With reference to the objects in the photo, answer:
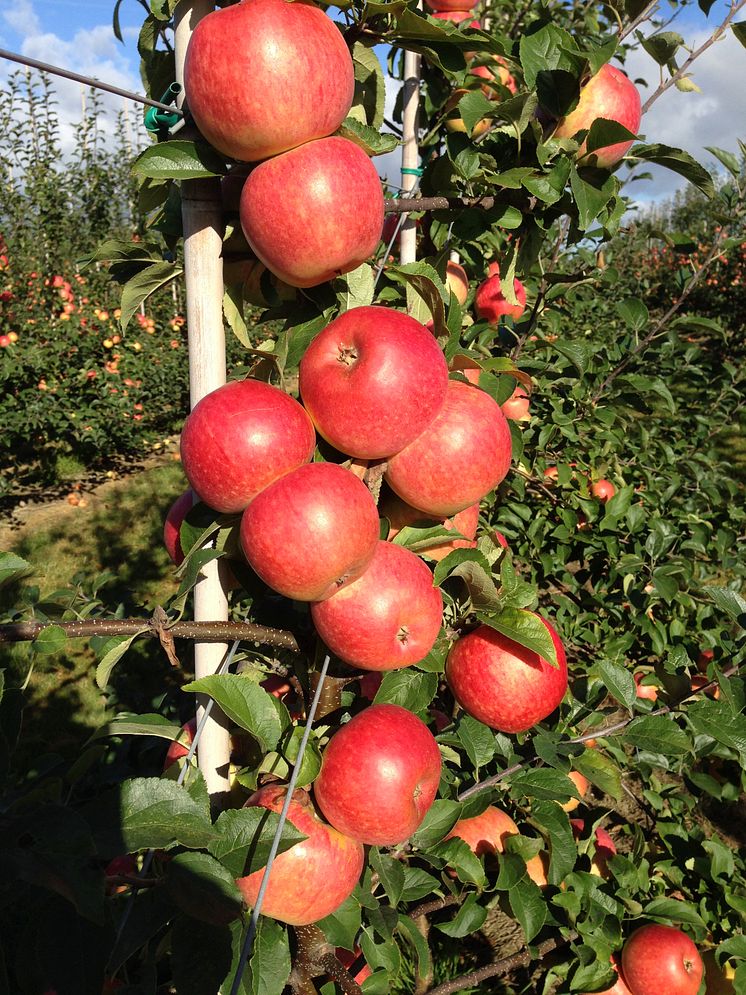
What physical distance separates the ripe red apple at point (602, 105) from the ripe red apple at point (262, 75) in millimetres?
437

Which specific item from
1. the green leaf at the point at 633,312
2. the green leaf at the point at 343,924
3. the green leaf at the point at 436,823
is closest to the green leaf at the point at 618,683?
the green leaf at the point at 436,823

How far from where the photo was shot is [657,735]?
1.13 m

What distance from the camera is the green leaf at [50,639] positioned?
2.44ft

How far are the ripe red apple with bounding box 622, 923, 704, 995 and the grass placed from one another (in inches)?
44.8

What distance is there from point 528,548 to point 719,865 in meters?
0.93

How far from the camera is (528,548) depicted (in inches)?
83.3

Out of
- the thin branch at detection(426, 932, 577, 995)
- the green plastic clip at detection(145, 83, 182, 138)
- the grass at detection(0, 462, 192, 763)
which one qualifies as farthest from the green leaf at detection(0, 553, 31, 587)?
the thin branch at detection(426, 932, 577, 995)

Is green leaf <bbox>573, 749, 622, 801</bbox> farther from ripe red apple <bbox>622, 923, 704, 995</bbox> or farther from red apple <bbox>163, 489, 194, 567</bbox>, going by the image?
red apple <bbox>163, 489, 194, 567</bbox>

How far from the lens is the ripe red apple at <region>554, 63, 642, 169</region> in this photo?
1046mm

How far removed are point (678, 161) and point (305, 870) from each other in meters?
1.13

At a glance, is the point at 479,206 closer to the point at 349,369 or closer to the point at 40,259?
the point at 349,369

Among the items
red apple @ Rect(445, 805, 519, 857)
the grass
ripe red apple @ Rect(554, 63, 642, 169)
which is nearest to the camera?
ripe red apple @ Rect(554, 63, 642, 169)

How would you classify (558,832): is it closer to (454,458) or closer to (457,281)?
(454,458)

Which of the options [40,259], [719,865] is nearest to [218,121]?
[719,865]
